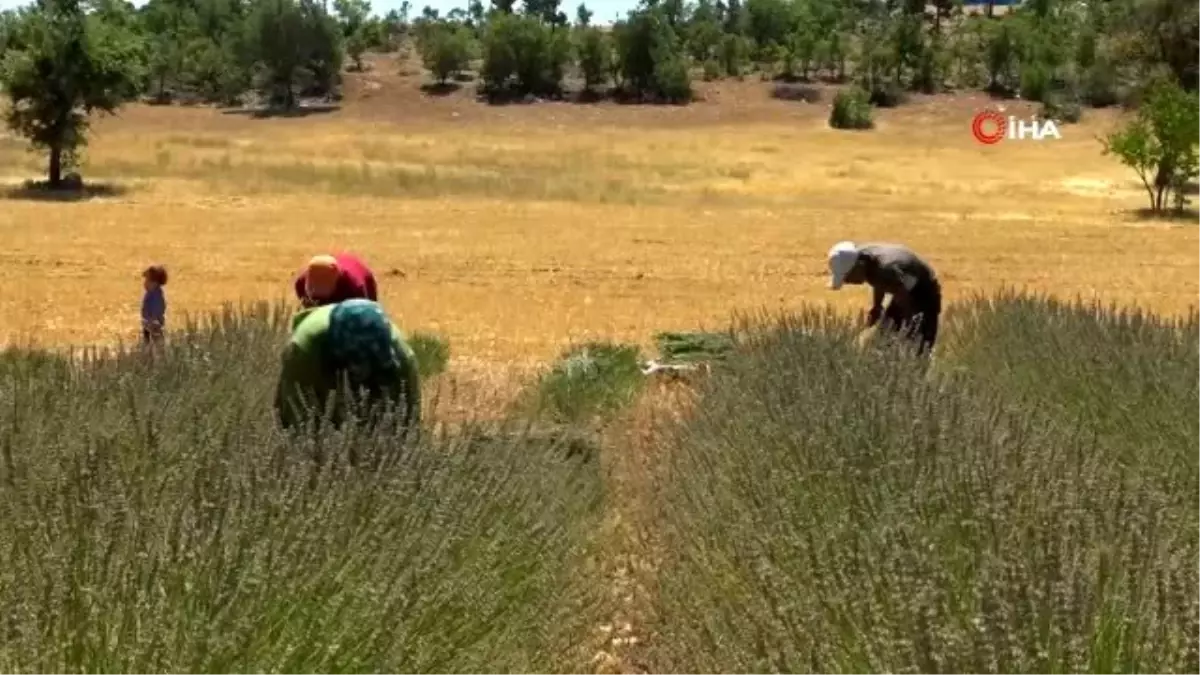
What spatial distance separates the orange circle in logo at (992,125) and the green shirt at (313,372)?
53924 millimetres

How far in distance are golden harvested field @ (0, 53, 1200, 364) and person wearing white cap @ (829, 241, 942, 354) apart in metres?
5.13

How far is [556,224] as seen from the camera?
27906 millimetres

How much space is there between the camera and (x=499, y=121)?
211 ft

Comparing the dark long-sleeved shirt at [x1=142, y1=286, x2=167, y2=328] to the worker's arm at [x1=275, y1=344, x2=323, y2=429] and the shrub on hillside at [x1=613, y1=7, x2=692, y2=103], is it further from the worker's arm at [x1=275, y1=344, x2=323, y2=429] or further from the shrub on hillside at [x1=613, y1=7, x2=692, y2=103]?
the shrub on hillside at [x1=613, y1=7, x2=692, y2=103]

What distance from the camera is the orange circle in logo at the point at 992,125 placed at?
58375 mm

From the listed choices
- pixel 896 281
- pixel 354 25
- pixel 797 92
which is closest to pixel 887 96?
pixel 797 92

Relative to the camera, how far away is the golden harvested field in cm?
1752

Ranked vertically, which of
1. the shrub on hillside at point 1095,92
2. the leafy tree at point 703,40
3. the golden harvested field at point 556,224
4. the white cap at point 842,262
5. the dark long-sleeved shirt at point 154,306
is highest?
the leafy tree at point 703,40

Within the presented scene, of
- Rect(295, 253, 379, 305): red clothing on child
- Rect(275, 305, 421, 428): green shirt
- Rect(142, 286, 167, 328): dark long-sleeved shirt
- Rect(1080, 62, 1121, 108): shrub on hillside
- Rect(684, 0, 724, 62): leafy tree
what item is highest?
Rect(684, 0, 724, 62): leafy tree

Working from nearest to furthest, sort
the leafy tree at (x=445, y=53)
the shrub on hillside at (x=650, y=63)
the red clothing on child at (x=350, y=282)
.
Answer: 1. the red clothing on child at (x=350, y=282)
2. the shrub on hillside at (x=650, y=63)
3. the leafy tree at (x=445, y=53)

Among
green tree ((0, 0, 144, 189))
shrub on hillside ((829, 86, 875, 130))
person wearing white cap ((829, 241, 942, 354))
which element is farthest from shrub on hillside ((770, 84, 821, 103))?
person wearing white cap ((829, 241, 942, 354))

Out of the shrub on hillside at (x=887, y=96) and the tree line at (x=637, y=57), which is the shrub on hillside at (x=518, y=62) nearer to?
the tree line at (x=637, y=57)

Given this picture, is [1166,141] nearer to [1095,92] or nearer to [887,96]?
[1095,92]

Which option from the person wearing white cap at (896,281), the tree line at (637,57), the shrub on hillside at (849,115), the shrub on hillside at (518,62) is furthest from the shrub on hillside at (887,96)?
the person wearing white cap at (896,281)
